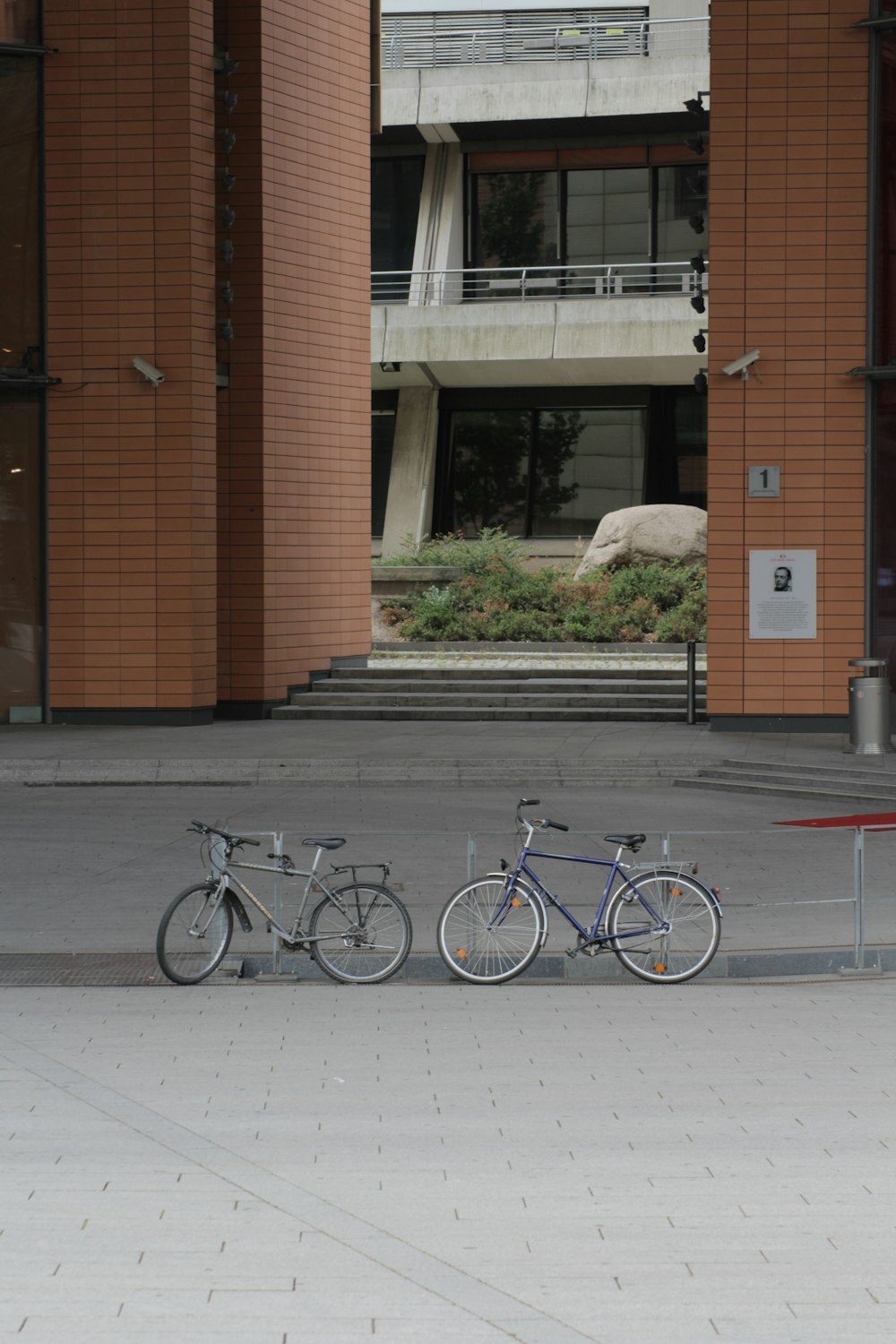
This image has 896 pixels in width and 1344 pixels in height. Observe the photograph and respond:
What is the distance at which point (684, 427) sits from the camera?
127 feet

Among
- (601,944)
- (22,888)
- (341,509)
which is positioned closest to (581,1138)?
(601,944)

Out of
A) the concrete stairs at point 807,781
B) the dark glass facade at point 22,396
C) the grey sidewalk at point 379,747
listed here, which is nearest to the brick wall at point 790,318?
the grey sidewalk at point 379,747

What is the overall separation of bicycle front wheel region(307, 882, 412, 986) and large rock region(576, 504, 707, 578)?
22.3 meters

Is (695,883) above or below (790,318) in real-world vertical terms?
below

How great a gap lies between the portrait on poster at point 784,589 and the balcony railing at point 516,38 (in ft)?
76.5

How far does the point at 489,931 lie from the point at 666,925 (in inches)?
38.1

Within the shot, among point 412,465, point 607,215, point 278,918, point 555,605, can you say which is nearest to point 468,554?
point 555,605

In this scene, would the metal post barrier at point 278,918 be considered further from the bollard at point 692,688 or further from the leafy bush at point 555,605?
the leafy bush at point 555,605

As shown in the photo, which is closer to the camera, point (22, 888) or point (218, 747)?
point (22, 888)

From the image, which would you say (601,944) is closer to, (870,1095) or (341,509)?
(870,1095)

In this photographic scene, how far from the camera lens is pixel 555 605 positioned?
29.6 metres

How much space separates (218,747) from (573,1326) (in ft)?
49.5

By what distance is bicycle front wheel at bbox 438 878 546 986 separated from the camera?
29.9ft

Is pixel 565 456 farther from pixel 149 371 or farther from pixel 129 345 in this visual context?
pixel 149 371
